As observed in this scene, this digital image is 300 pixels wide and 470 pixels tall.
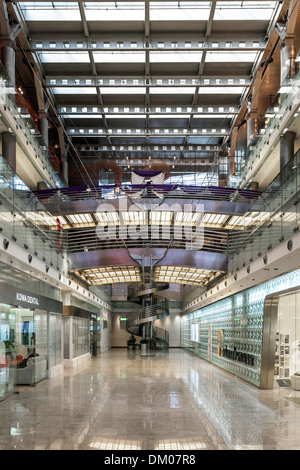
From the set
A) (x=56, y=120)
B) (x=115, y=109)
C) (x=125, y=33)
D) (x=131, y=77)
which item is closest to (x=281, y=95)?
(x=125, y=33)

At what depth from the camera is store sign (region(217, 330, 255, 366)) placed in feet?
60.1

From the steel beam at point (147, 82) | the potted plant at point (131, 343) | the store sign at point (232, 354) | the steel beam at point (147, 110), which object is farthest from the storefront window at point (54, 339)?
the potted plant at point (131, 343)

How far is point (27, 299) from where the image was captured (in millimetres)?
15703

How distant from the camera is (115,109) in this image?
35.5 m

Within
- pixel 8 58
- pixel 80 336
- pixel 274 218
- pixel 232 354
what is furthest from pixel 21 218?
pixel 80 336

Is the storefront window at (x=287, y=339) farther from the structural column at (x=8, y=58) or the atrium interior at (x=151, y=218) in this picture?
the structural column at (x=8, y=58)

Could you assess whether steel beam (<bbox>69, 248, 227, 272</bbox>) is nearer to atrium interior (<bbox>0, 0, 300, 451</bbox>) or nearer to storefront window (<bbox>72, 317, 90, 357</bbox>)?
atrium interior (<bbox>0, 0, 300, 451</bbox>)

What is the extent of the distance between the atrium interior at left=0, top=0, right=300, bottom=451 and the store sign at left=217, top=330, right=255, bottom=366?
16 centimetres

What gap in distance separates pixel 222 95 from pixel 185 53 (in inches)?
235

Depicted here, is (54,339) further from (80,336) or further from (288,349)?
(288,349)

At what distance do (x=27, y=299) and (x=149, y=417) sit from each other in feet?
21.2
